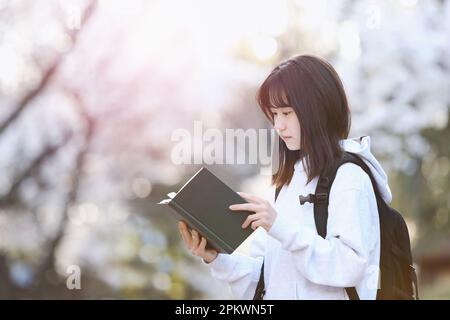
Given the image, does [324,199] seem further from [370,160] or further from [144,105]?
[144,105]

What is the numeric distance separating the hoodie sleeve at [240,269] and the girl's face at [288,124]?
0.22 meters

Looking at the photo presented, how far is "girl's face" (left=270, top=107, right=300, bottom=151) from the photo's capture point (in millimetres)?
1410

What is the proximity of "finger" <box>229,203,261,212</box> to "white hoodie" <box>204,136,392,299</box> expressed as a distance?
43mm

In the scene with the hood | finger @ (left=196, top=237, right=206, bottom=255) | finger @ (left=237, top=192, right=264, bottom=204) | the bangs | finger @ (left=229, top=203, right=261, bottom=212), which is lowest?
finger @ (left=196, top=237, right=206, bottom=255)

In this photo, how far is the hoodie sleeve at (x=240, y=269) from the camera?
150 cm

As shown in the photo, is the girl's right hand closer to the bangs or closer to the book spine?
the book spine

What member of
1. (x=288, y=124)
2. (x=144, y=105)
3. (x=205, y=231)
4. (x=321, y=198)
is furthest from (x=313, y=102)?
(x=144, y=105)

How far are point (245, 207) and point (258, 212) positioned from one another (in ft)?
0.10

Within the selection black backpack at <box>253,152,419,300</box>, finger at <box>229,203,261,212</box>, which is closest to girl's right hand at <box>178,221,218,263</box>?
finger at <box>229,203,261,212</box>

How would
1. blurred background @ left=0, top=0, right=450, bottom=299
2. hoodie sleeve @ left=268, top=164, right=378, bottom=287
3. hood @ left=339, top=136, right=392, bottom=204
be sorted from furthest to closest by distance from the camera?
blurred background @ left=0, top=0, right=450, bottom=299, hood @ left=339, top=136, right=392, bottom=204, hoodie sleeve @ left=268, top=164, right=378, bottom=287

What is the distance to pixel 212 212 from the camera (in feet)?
4.49

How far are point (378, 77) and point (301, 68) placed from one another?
4243 millimetres

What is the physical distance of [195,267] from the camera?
5.59 m
